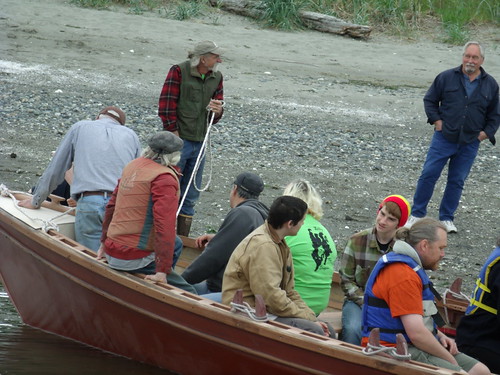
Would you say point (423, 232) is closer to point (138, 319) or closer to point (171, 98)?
point (138, 319)

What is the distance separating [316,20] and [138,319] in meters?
15.2

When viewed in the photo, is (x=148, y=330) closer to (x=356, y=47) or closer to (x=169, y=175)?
(x=169, y=175)

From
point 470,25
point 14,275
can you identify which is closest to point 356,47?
point 470,25

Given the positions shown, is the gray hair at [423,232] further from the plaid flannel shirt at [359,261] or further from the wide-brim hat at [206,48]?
the wide-brim hat at [206,48]

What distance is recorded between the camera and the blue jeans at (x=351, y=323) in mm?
6598

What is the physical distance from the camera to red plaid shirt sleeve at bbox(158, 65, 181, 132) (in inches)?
351

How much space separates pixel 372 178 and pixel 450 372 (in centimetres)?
726

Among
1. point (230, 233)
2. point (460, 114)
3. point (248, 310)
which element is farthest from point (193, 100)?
point (248, 310)

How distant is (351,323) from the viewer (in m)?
6.64

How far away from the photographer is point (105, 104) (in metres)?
14.7

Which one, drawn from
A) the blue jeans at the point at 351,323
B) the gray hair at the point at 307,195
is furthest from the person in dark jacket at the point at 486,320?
the gray hair at the point at 307,195

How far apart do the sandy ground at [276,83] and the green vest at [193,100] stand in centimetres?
155

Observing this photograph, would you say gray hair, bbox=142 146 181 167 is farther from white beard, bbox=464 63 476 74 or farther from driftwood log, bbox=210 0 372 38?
driftwood log, bbox=210 0 372 38

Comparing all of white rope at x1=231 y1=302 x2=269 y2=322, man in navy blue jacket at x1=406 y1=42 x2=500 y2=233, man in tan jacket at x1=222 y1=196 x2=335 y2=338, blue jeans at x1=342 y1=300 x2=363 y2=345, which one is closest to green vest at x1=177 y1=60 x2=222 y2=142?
man in navy blue jacket at x1=406 y1=42 x2=500 y2=233
